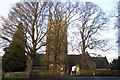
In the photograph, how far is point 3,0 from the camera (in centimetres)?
442

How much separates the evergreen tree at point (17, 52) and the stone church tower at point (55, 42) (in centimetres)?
175

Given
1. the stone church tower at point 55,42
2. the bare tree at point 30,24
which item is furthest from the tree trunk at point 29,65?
the stone church tower at point 55,42

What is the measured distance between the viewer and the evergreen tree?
14.7 metres

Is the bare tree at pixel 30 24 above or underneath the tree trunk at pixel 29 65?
above

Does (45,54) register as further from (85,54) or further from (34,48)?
(85,54)

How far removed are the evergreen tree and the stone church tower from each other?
175cm

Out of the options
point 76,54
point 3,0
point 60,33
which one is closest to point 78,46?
point 76,54

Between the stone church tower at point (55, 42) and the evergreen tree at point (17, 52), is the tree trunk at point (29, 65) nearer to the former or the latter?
the evergreen tree at point (17, 52)

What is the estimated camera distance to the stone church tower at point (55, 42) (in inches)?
624

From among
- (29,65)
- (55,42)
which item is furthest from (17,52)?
(55,42)

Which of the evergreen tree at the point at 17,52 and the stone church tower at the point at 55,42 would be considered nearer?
the evergreen tree at the point at 17,52

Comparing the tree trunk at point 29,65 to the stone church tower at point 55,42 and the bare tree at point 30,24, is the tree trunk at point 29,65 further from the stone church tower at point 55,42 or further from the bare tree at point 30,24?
the stone church tower at point 55,42

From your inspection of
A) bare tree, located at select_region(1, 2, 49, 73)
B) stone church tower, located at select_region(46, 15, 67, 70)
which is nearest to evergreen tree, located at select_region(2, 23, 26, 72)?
bare tree, located at select_region(1, 2, 49, 73)

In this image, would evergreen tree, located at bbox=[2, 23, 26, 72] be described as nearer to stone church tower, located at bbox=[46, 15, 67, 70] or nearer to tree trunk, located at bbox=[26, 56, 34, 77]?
tree trunk, located at bbox=[26, 56, 34, 77]
